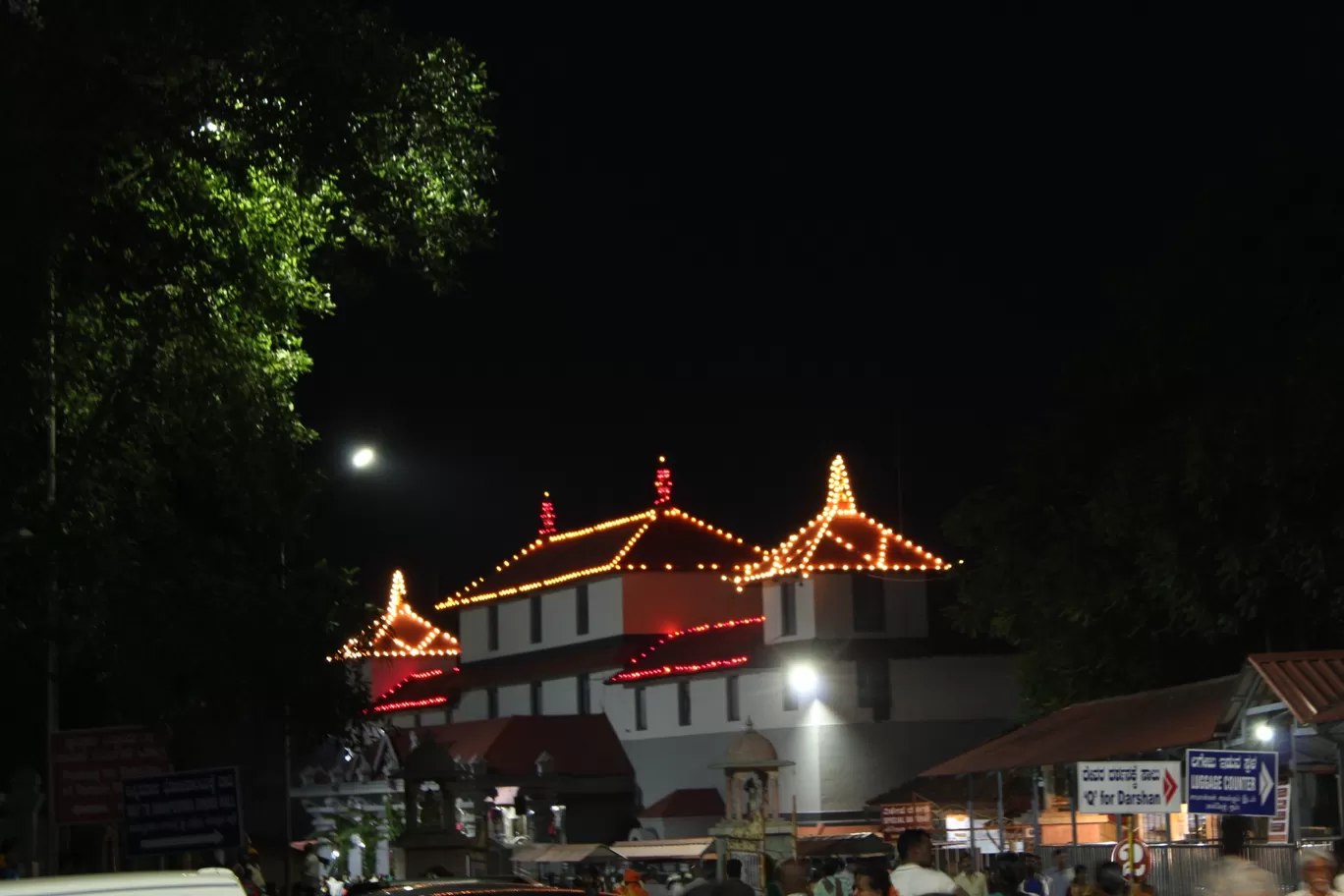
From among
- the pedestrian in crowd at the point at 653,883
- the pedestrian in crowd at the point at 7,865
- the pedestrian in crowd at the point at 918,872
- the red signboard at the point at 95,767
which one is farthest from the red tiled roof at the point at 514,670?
the pedestrian in crowd at the point at 918,872

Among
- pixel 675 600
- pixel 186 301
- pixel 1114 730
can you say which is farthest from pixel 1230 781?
pixel 675 600

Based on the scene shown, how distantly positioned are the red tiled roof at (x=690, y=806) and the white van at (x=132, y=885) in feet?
163

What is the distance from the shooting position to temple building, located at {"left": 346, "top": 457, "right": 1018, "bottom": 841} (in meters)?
54.8

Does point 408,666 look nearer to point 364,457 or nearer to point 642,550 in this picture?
point 642,550

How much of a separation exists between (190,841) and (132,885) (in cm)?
1209

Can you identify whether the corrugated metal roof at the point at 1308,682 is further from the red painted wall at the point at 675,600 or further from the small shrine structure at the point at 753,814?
the red painted wall at the point at 675,600

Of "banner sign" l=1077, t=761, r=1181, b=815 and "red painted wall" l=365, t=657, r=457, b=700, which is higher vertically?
"red painted wall" l=365, t=657, r=457, b=700

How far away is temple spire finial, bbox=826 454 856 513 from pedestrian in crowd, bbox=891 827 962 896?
43272 mm

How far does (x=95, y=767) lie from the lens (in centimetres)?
1736

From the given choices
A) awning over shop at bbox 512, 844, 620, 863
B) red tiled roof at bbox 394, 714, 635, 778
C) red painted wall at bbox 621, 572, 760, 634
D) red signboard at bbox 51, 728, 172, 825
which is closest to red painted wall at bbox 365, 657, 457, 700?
red tiled roof at bbox 394, 714, 635, 778

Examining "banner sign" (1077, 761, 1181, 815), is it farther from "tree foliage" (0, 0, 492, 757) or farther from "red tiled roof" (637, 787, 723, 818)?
"red tiled roof" (637, 787, 723, 818)

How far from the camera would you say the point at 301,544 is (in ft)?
70.5

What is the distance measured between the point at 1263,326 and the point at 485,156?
18111 millimetres

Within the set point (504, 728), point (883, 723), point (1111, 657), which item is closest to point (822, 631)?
point (883, 723)
